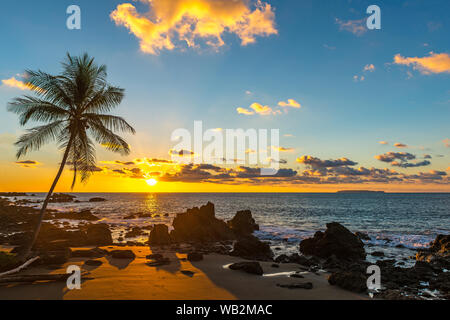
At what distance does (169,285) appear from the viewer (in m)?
11.0

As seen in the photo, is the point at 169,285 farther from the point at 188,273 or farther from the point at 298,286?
the point at 298,286

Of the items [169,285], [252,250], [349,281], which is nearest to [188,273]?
[169,285]

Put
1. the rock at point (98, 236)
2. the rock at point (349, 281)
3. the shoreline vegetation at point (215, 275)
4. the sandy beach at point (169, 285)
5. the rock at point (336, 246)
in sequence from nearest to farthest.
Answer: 1. the sandy beach at point (169, 285)
2. the shoreline vegetation at point (215, 275)
3. the rock at point (349, 281)
4. the rock at point (336, 246)
5. the rock at point (98, 236)

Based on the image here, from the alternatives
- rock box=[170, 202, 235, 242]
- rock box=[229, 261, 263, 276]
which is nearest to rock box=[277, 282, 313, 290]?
rock box=[229, 261, 263, 276]

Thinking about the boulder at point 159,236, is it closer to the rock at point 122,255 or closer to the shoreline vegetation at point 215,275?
the shoreline vegetation at point 215,275

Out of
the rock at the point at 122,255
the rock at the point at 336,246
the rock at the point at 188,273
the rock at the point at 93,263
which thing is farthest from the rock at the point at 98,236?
the rock at the point at 336,246

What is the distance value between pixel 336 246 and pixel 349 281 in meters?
11.2

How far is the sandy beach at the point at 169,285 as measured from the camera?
9562 millimetres

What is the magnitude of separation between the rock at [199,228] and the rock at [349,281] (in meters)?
18.8

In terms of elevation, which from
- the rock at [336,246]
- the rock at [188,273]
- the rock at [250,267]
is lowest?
the rock at [336,246]

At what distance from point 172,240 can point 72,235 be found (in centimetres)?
972

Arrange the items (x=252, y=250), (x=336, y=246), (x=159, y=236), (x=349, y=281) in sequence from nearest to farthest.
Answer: (x=349, y=281)
(x=252, y=250)
(x=336, y=246)
(x=159, y=236)
